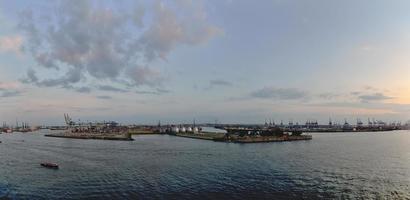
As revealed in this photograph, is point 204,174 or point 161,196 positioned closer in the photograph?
point 161,196

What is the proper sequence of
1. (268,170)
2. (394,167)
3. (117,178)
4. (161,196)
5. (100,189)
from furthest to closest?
(394,167), (268,170), (117,178), (100,189), (161,196)

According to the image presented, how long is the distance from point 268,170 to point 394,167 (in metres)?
23.6

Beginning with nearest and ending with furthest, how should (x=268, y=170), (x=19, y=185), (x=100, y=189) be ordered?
(x=100, y=189), (x=19, y=185), (x=268, y=170)

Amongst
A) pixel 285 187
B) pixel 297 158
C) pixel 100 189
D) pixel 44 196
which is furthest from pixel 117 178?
pixel 297 158

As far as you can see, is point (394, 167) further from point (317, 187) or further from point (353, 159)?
point (317, 187)

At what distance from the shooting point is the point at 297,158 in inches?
3000

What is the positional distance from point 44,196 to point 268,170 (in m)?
34.0

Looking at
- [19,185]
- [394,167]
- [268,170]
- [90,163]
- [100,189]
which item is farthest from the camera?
[90,163]

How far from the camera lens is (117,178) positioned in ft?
172

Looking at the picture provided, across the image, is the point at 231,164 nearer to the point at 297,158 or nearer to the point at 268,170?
the point at 268,170

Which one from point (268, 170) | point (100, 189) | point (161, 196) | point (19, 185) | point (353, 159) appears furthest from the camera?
point (353, 159)

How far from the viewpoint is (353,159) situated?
7500 centimetres

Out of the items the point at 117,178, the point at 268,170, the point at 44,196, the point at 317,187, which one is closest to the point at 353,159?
the point at 268,170

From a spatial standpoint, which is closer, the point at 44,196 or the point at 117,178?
the point at 44,196
